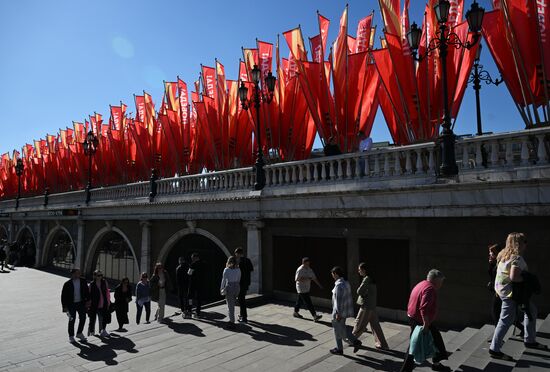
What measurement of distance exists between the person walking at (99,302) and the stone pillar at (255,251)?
4.54 metres

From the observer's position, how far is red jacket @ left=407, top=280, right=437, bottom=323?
211 inches

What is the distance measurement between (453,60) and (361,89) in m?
3.03

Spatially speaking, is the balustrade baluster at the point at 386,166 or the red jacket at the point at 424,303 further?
the balustrade baluster at the point at 386,166

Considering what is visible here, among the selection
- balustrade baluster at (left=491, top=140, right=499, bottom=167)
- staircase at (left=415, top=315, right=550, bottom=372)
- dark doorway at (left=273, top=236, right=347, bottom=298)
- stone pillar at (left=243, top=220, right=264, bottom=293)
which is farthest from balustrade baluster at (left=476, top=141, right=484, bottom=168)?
stone pillar at (left=243, top=220, right=264, bottom=293)

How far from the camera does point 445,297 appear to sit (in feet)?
28.8

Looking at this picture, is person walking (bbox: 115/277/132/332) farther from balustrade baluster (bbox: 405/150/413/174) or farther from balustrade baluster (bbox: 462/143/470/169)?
balustrade baluster (bbox: 462/143/470/169)

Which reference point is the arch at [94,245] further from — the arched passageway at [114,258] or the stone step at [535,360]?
the stone step at [535,360]

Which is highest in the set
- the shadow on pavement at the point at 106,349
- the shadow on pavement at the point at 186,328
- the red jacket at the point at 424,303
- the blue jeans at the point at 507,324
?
the red jacket at the point at 424,303

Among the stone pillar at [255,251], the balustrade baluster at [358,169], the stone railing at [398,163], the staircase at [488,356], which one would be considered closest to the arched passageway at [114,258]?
the stone railing at [398,163]

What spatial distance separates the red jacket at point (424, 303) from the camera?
5.36 meters

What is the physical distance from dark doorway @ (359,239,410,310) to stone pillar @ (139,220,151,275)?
12.1m

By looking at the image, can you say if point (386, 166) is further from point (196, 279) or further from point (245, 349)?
point (196, 279)

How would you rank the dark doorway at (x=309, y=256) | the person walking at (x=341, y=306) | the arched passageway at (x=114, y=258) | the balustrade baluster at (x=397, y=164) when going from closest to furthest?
the person walking at (x=341, y=306) → the balustrade baluster at (x=397, y=164) → the dark doorway at (x=309, y=256) → the arched passageway at (x=114, y=258)

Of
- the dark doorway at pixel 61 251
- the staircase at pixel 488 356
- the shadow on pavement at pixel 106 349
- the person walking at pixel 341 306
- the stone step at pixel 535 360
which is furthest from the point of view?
the dark doorway at pixel 61 251
